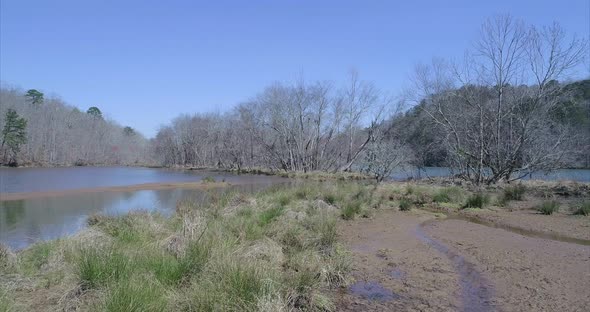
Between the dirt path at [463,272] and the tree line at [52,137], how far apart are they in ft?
262

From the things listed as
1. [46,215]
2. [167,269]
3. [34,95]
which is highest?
[34,95]

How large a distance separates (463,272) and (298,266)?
2612 millimetres

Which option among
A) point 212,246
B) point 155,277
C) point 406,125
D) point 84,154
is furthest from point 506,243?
point 84,154

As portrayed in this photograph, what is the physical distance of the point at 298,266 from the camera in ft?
18.9

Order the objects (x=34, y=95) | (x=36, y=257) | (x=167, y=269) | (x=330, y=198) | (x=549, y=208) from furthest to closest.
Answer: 1. (x=34, y=95)
2. (x=330, y=198)
3. (x=549, y=208)
4. (x=36, y=257)
5. (x=167, y=269)

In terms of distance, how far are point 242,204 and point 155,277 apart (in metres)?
7.55

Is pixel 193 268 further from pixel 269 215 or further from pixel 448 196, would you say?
pixel 448 196

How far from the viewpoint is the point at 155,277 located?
484 cm

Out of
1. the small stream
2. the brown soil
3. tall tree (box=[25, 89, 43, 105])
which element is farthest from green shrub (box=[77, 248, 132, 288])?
tall tree (box=[25, 89, 43, 105])

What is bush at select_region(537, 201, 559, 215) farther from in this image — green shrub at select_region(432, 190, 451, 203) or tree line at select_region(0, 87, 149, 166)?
tree line at select_region(0, 87, 149, 166)

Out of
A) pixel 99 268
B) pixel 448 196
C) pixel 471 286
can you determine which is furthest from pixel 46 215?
pixel 471 286

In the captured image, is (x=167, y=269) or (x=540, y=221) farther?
(x=540, y=221)

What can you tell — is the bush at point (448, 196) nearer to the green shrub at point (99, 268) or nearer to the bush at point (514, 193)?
the bush at point (514, 193)

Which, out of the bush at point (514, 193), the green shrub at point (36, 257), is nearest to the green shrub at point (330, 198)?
the bush at point (514, 193)
